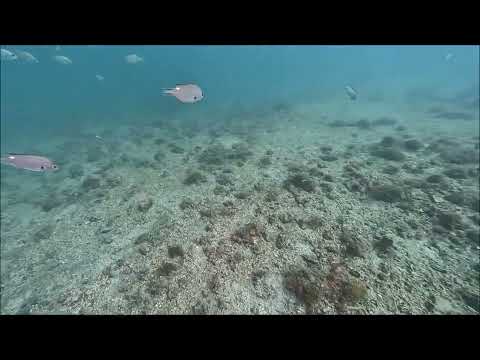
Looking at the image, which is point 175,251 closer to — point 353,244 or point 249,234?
point 249,234

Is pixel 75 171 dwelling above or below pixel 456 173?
below

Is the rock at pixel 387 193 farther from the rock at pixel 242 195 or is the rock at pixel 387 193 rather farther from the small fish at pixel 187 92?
the small fish at pixel 187 92

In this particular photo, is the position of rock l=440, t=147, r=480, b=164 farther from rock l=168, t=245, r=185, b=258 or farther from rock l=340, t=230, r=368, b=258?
rock l=168, t=245, r=185, b=258

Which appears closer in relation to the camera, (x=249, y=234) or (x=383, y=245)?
(x=383, y=245)

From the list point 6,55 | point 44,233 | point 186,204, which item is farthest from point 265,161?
point 6,55

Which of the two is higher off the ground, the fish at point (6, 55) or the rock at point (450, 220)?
the fish at point (6, 55)

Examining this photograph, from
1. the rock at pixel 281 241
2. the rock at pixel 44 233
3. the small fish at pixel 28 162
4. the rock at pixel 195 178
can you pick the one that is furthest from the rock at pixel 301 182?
the rock at pixel 44 233

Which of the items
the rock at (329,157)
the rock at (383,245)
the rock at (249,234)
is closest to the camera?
the rock at (383,245)

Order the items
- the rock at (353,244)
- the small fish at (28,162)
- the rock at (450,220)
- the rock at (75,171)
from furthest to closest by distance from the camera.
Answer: the rock at (75,171), the rock at (450,220), the rock at (353,244), the small fish at (28,162)

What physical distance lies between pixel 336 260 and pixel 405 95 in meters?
47.6

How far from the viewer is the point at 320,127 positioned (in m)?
22.4

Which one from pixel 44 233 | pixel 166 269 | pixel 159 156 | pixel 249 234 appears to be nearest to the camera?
pixel 166 269
